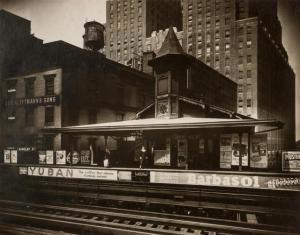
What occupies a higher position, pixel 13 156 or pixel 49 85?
pixel 49 85

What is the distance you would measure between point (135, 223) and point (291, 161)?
14.8 ft

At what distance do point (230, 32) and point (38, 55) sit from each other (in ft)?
127

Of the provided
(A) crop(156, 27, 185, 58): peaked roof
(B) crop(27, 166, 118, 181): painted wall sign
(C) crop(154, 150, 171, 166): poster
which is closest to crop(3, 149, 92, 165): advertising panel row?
(B) crop(27, 166, 118, 181): painted wall sign

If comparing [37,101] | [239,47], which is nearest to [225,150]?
[37,101]

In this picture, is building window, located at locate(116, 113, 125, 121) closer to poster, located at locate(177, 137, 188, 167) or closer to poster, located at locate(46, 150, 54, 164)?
poster, located at locate(177, 137, 188, 167)

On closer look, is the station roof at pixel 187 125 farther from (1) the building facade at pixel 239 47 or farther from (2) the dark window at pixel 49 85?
(1) the building facade at pixel 239 47

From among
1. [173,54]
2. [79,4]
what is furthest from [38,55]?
[79,4]

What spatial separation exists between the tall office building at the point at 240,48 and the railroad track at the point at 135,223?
4451 centimetres

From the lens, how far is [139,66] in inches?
1351

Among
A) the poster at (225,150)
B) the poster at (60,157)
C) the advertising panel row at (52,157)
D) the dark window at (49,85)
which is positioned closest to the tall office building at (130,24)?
the dark window at (49,85)

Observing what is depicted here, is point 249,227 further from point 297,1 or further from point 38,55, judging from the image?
point 38,55

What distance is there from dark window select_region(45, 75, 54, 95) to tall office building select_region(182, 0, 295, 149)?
3653 cm

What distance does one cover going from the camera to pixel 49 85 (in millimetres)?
21672

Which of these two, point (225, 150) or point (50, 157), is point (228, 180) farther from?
point (50, 157)
